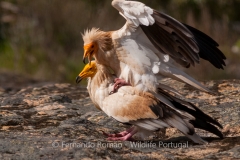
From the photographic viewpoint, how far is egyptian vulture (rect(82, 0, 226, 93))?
18.6ft

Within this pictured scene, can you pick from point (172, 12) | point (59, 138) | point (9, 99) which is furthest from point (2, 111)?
point (172, 12)

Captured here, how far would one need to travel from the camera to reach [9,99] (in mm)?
7805

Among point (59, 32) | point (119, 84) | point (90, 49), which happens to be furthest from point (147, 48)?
point (59, 32)

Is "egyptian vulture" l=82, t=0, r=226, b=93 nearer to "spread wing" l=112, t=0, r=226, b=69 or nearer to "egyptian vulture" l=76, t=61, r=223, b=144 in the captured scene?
"spread wing" l=112, t=0, r=226, b=69

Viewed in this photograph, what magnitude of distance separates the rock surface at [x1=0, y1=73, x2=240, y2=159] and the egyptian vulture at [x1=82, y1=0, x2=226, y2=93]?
0.61 meters

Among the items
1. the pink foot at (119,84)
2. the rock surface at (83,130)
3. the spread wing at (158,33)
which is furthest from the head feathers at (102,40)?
the rock surface at (83,130)

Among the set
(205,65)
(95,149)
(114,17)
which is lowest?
(95,149)

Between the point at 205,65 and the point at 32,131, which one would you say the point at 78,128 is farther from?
the point at 205,65

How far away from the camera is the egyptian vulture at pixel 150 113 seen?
19.3 feet

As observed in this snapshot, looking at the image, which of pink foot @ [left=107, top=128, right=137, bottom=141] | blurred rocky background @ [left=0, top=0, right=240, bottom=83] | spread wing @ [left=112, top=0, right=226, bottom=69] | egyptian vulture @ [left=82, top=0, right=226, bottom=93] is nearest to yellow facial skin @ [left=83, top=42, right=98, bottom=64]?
egyptian vulture @ [left=82, top=0, right=226, bottom=93]

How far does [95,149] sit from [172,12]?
13324 millimetres

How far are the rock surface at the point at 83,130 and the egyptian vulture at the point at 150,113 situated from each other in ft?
0.51

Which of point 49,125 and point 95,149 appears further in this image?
point 49,125

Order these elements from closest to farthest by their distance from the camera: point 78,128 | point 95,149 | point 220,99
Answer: point 95,149 → point 78,128 → point 220,99
